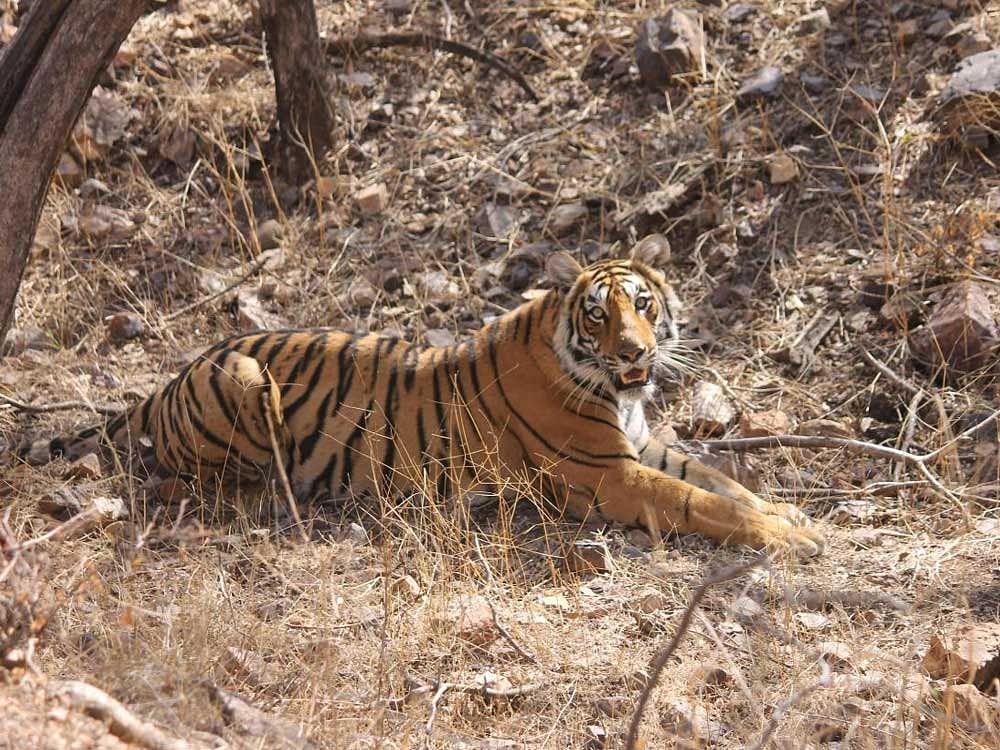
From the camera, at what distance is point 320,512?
16.9 feet

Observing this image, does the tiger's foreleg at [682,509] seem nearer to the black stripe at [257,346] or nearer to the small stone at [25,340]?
the black stripe at [257,346]

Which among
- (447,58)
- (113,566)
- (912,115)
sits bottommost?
(113,566)

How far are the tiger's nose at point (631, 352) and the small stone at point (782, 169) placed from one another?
2346 millimetres

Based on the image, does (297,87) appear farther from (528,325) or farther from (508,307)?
(528,325)

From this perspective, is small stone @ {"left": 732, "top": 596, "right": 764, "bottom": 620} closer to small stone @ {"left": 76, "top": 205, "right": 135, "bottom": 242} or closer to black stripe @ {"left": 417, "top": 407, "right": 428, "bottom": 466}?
black stripe @ {"left": 417, "top": 407, "right": 428, "bottom": 466}

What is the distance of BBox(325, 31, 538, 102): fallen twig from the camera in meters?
7.94

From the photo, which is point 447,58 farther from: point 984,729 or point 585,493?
point 984,729

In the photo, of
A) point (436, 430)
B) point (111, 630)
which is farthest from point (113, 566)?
point (436, 430)

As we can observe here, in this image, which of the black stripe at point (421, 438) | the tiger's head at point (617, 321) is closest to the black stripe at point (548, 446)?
the tiger's head at point (617, 321)

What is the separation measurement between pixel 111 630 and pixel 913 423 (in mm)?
3501

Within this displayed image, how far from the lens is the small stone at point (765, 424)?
543cm

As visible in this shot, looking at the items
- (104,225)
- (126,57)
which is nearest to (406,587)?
(104,225)

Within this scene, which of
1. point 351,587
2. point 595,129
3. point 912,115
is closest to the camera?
point 351,587

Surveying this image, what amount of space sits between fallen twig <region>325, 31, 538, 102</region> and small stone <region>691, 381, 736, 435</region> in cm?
306
